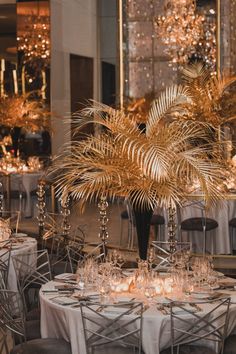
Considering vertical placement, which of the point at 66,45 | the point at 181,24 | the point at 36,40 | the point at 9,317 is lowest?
the point at 9,317

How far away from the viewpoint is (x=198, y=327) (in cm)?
527

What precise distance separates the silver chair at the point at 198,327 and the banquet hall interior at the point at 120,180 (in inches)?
0.6

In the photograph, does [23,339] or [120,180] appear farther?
[120,180]

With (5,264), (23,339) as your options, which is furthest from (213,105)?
(23,339)


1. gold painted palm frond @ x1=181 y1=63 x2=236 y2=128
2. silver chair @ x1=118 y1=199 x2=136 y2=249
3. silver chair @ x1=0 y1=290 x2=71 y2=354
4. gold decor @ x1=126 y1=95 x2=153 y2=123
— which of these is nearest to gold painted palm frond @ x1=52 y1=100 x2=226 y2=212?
silver chair @ x1=0 y1=290 x2=71 y2=354

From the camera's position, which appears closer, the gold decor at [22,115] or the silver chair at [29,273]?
the silver chair at [29,273]

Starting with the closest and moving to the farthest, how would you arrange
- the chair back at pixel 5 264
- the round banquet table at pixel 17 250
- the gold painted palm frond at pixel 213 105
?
the chair back at pixel 5 264
the round banquet table at pixel 17 250
the gold painted palm frond at pixel 213 105

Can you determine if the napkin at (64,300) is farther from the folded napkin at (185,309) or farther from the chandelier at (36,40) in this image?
the chandelier at (36,40)

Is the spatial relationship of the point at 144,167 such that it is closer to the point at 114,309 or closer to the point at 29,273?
the point at 114,309

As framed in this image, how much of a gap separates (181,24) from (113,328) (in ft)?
32.8

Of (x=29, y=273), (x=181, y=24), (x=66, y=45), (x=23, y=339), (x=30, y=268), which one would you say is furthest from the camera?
(x=66, y=45)

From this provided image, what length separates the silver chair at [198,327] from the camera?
5.18m

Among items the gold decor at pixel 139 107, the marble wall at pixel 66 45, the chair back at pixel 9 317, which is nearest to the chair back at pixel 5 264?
Result: the chair back at pixel 9 317

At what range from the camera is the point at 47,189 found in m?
13.2
